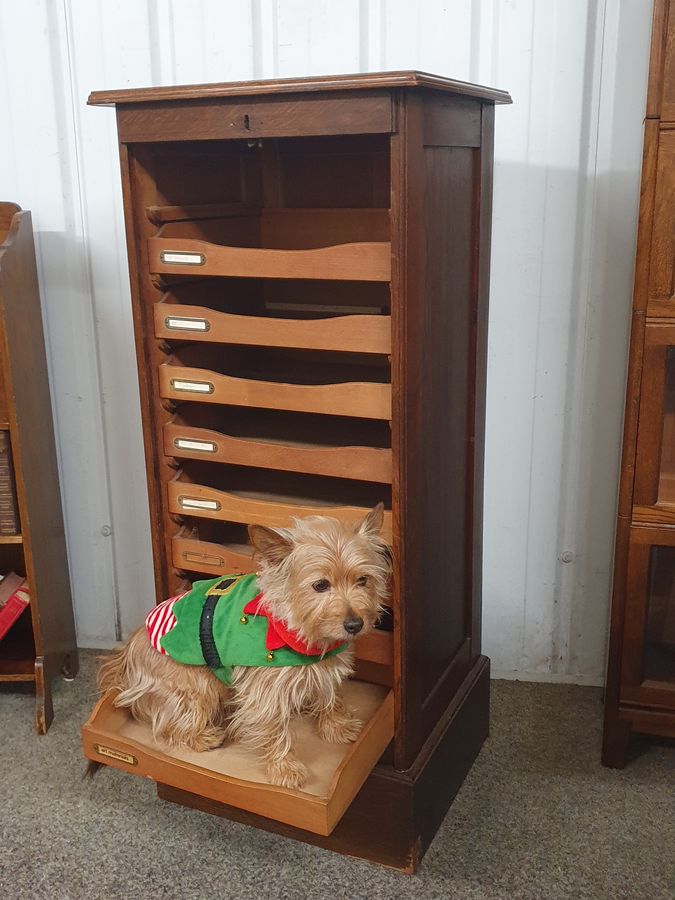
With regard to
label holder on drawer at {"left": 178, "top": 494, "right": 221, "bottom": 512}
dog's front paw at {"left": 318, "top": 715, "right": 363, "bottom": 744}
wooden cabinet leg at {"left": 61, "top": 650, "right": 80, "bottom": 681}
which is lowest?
wooden cabinet leg at {"left": 61, "top": 650, "right": 80, "bottom": 681}

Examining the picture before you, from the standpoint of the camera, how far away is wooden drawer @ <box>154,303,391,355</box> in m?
1.52

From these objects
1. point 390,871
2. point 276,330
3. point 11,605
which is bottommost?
point 390,871

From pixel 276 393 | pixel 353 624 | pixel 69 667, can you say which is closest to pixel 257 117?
pixel 276 393

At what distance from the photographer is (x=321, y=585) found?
1.45m

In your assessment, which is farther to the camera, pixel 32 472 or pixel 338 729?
pixel 32 472

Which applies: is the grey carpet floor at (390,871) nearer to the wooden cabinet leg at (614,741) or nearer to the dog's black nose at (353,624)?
the wooden cabinet leg at (614,741)

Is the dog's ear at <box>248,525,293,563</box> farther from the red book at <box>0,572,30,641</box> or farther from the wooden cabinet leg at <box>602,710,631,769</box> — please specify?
the red book at <box>0,572,30,641</box>

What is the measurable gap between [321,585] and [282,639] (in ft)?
0.46

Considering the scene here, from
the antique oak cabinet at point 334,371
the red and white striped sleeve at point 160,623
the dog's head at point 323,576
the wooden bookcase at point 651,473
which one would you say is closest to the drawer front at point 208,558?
Answer: the antique oak cabinet at point 334,371

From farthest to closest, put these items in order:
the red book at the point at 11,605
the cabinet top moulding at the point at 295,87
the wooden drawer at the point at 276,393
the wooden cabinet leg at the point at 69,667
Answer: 1. the wooden cabinet leg at the point at 69,667
2. the red book at the point at 11,605
3. the wooden drawer at the point at 276,393
4. the cabinet top moulding at the point at 295,87

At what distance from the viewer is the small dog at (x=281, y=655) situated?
4.76 ft

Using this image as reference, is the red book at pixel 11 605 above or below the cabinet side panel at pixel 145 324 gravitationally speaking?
below

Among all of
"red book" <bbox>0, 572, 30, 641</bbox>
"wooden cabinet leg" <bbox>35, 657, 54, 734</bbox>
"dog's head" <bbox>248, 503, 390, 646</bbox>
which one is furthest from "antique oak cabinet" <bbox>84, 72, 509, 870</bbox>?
"red book" <bbox>0, 572, 30, 641</bbox>

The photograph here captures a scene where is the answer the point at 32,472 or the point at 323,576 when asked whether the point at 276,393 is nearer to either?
the point at 323,576
